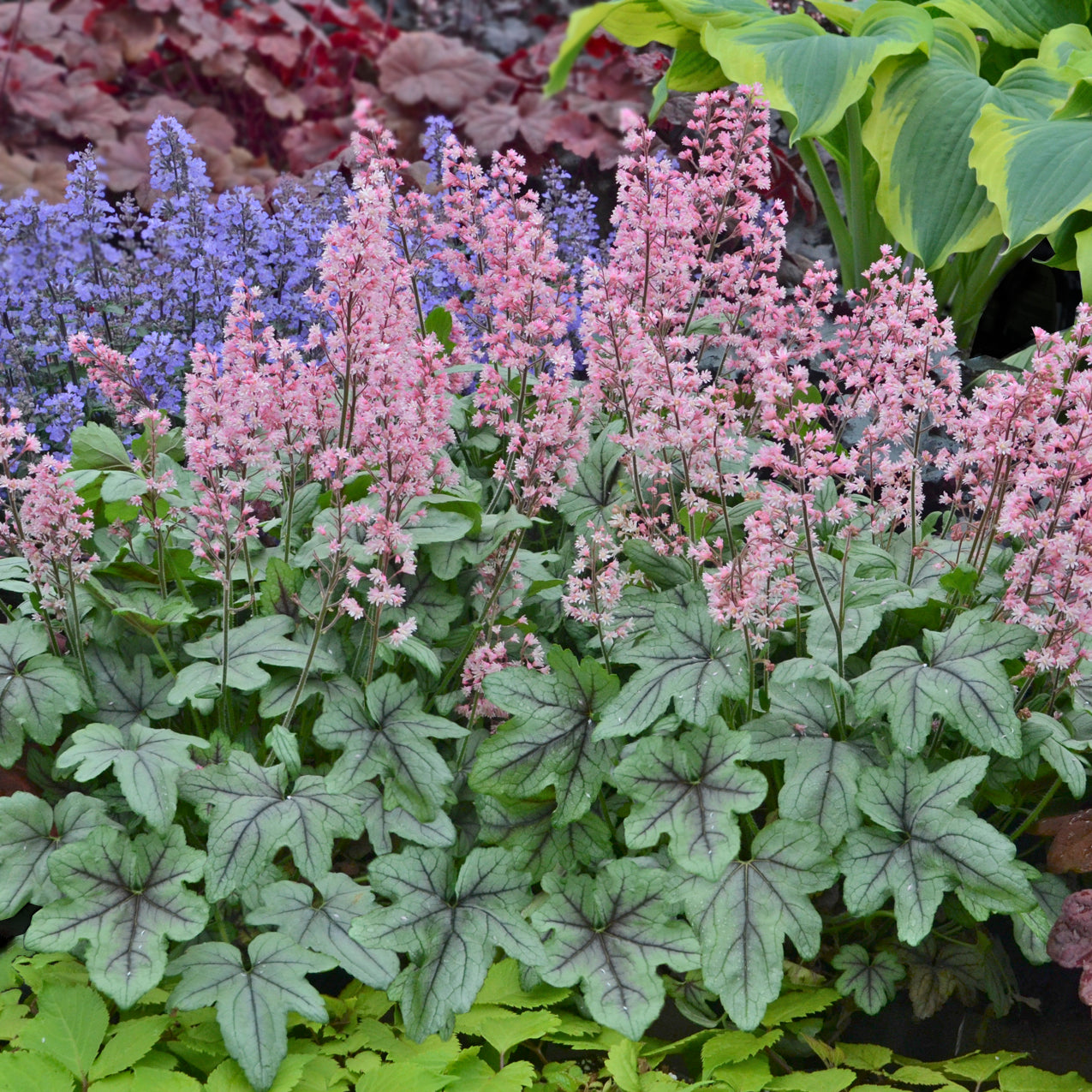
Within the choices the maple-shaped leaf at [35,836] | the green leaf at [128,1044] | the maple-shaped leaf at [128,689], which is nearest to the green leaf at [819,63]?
the maple-shaped leaf at [128,689]

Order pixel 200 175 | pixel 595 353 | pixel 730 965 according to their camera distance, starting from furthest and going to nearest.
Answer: pixel 200 175 < pixel 595 353 < pixel 730 965

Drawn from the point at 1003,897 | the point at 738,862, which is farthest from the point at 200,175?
the point at 1003,897

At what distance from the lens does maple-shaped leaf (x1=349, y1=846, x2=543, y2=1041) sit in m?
1.64

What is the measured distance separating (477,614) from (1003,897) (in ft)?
3.13

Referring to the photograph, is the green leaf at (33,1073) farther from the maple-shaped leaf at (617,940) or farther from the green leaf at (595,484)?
the green leaf at (595,484)

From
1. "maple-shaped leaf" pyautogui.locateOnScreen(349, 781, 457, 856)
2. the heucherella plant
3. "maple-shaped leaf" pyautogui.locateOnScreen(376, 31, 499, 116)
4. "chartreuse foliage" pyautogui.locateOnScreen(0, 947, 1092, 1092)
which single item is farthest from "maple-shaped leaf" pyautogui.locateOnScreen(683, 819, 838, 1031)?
"maple-shaped leaf" pyautogui.locateOnScreen(376, 31, 499, 116)

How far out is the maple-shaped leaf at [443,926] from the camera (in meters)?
1.64

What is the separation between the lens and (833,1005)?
1.89 metres

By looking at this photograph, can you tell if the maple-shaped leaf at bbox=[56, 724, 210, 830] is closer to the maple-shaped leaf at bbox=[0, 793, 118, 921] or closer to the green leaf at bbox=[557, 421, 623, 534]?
the maple-shaped leaf at bbox=[0, 793, 118, 921]

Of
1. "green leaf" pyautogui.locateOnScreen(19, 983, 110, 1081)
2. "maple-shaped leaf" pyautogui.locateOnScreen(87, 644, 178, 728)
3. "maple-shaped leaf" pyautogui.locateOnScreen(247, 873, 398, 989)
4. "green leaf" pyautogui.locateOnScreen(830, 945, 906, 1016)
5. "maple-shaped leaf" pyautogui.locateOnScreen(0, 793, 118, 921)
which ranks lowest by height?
"green leaf" pyautogui.locateOnScreen(19, 983, 110, 1081)

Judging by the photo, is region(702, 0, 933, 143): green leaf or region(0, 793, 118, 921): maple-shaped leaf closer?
region(0, 793, 118, 921): maple-shaped leaf

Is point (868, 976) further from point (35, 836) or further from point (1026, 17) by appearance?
point (1026, 17)

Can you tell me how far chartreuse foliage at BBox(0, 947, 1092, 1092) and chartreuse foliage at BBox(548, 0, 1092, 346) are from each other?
1.88 metres

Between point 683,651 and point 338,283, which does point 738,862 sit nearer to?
point 683,651
